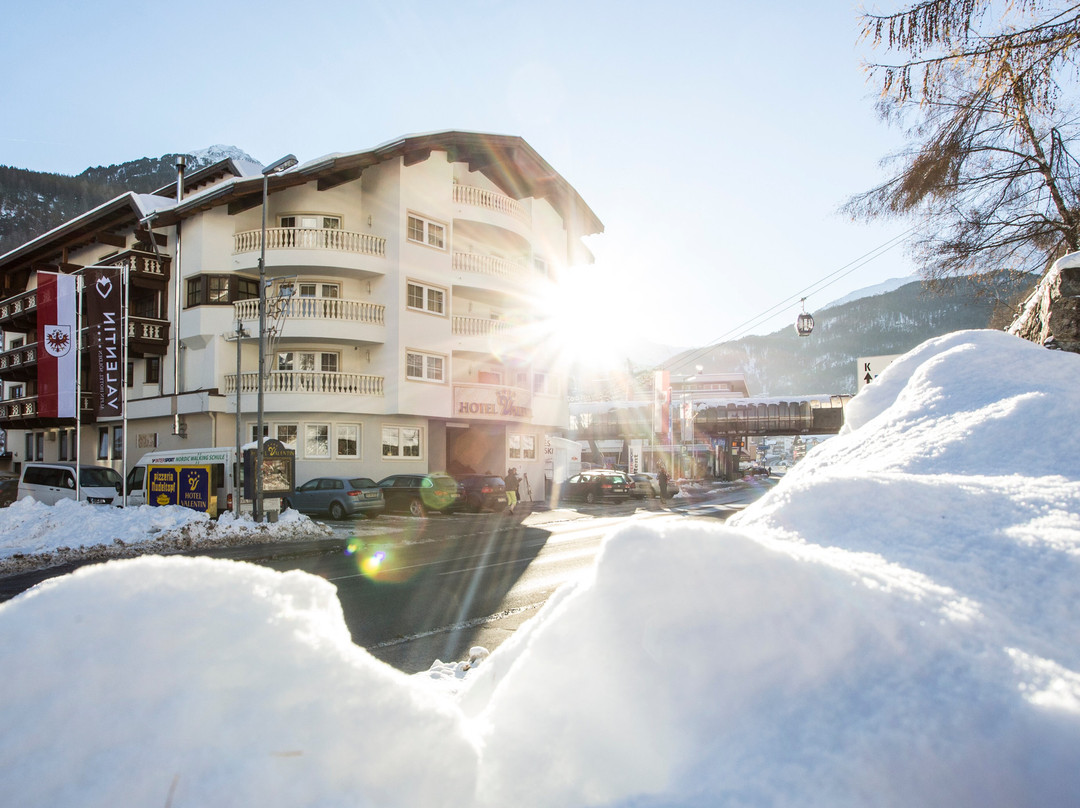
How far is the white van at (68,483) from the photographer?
72.0 feet

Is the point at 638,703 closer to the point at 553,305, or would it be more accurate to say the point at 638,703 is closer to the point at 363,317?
the point at 363,317

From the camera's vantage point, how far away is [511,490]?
2608cm

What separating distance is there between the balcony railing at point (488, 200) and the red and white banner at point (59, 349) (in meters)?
14.6

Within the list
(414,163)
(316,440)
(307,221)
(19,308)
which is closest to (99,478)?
(316,440)

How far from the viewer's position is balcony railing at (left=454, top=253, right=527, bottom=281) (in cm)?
2789

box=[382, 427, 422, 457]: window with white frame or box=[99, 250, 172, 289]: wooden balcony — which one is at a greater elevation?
box=[99, 250, 172, 289]: wooden balcony

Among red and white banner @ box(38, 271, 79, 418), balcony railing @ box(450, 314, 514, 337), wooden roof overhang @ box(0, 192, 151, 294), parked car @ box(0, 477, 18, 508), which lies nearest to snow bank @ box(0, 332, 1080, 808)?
red and white banner @ box(38, 271, 79, 418)

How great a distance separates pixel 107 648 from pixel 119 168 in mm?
182997

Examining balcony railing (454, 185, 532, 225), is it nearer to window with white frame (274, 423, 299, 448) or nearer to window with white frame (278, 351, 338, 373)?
window with white frame (278, 351, 338, 373)

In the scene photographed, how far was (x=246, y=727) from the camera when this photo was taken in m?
1.08

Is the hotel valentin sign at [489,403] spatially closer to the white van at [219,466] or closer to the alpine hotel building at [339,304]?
the alpine hotel building at [339,304]

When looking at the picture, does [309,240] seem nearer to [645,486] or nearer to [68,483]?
[68,483]

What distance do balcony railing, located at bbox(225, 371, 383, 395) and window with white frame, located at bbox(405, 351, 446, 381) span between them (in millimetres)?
1631

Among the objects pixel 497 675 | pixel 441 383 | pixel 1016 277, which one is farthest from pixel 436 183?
pixel 497 675
